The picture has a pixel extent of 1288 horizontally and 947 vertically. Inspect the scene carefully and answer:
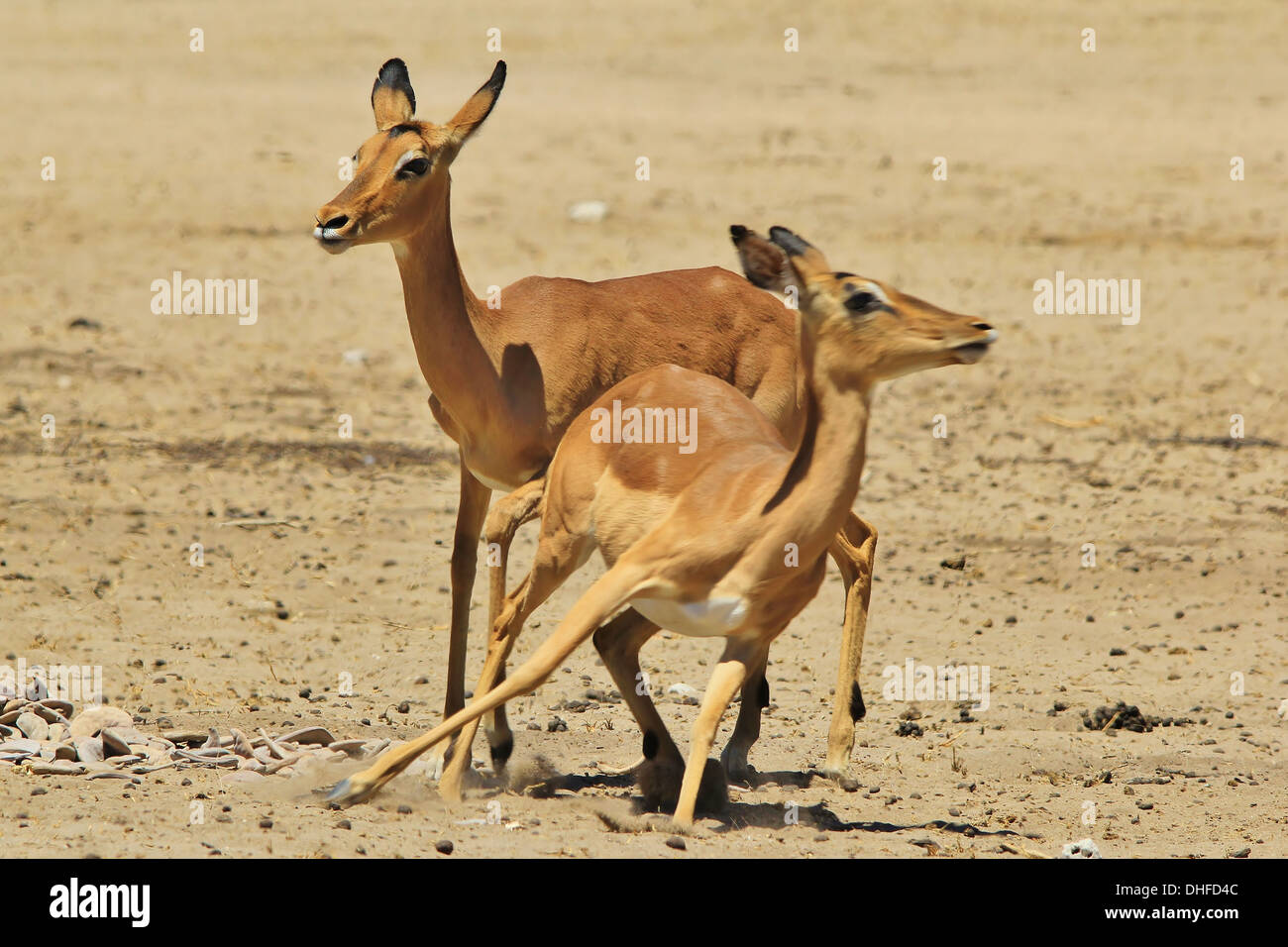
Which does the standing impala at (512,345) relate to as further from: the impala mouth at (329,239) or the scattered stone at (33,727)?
the scattered stone at (33,727)

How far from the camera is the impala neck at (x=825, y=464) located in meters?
6.18

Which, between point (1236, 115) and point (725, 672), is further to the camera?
point (1236, 115)

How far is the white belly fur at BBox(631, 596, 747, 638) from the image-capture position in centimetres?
627

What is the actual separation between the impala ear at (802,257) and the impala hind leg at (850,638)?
1.62 m

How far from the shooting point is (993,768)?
25.8 ft

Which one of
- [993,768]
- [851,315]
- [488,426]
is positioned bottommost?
[993,768]

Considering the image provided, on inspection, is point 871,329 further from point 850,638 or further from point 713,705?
point 850,638

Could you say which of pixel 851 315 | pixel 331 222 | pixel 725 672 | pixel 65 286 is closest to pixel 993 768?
pixel 725 672

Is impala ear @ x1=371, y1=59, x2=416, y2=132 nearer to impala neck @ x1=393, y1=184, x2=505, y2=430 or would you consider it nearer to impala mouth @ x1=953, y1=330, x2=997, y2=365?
impala neck @ x1=393, y1=184, x2=505, y2=430

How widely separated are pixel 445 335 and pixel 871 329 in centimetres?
233

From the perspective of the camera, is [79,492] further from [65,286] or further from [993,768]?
[993,768]

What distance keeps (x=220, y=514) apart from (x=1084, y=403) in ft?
22.8

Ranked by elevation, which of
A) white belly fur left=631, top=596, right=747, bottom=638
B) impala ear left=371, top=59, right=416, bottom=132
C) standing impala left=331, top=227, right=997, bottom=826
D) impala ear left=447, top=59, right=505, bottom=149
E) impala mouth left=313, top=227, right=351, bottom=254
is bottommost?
white belly fur left=631, top=596, right=747, bottom=638

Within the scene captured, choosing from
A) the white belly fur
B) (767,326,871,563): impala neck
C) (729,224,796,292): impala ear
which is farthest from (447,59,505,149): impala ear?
the white belly fur
